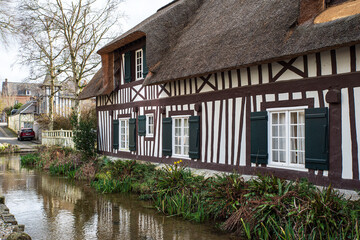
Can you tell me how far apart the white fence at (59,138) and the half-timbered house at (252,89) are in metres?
6.42

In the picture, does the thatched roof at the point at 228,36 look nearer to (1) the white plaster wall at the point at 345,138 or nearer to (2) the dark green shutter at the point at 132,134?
(1) the white plaster wall at the point at 345,138

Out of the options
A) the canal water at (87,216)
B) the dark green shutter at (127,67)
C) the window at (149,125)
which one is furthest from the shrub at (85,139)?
the window at (149,125)

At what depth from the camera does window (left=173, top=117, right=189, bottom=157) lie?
9664 millimetres

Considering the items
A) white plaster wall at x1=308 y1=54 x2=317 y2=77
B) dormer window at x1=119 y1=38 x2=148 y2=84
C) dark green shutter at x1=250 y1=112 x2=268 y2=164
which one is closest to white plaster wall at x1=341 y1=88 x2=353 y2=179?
white plaster wall at x1=308 y1=54 x2=317 y2=77

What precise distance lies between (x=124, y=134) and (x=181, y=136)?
13.1 feet

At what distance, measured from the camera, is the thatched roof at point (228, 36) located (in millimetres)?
5831

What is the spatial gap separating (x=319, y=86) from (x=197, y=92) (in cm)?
370

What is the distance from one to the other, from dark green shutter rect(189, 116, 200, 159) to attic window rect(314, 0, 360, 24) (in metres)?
4.09

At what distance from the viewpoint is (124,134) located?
13.0 metres

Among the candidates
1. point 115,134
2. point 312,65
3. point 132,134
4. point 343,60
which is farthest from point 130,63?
point 343,60

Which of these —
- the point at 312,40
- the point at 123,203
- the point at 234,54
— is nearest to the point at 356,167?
the point at 312,40

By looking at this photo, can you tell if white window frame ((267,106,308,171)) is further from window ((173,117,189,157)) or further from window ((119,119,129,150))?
window ((119,119,129,150))

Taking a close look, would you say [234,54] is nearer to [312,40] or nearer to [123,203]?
[312,40]

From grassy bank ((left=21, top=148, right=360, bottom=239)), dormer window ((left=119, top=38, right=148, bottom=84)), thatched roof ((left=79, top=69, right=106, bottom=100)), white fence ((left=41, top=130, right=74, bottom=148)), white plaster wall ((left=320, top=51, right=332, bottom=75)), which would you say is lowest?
grassy bank ((left=21, top=148, right=360, bottom=239))
